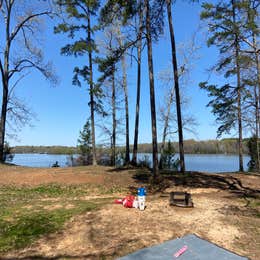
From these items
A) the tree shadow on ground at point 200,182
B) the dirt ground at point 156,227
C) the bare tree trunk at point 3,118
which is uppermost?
the bare tree trunk at point 3,118

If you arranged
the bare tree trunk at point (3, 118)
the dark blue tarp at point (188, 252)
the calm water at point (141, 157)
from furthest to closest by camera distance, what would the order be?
1. the calm water at point (141, 157)
2. the bare tree trunk at point (3, 118)
3. the dark blue tarp at point (188, 252)

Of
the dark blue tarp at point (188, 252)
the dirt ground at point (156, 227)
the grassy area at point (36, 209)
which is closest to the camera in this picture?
the dark blue tarp at point (188, 252)

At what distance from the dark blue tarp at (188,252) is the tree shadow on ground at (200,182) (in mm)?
4230

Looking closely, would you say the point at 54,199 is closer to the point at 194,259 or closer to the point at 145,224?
the point at 145,224

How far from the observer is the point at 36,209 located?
5.50m

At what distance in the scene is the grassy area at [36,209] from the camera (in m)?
4.09

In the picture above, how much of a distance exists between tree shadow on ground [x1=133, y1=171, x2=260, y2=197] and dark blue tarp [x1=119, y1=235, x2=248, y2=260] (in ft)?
13.9

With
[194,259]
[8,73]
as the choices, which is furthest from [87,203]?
[8,73]

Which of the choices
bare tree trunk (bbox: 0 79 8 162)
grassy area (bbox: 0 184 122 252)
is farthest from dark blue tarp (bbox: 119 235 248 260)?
bare tree trunk (bbox: 0 79 8 162)

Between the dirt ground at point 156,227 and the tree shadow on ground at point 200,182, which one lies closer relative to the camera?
the dirt ground at point 156,227

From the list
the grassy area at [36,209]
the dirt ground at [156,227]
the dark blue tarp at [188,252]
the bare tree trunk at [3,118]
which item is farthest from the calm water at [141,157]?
the dark blue tarp at [188,252]

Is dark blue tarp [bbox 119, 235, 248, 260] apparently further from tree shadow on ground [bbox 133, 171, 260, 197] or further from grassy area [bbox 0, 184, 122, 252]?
tree shadow on ground [bbox 133, 171, 260, 197]

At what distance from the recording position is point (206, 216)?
505 cm

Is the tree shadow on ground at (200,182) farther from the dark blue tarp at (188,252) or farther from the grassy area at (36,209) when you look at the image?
the dark blue tarp at (188,252)
